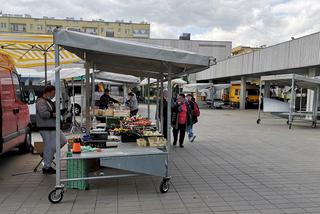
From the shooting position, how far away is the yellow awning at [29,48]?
8133 mm

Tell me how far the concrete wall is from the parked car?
1583 centimetres

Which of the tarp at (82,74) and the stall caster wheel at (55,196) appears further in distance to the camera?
the tarp at (82,74)

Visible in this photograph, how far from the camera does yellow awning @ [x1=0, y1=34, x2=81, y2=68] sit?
8133mm

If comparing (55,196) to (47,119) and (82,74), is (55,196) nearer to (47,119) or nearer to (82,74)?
(47,119)

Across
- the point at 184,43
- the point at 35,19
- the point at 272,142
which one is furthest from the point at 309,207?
the point at 35,19

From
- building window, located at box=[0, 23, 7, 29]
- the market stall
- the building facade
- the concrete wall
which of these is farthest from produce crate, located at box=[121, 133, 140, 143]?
building window, located at box=[0, 23, 7, 29]

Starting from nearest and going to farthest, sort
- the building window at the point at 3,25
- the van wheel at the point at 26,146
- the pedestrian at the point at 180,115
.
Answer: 1. the van wheel at the point at 26,146
2. the pedestrian at the point at 180,115
3. the building window at the point at 3,25

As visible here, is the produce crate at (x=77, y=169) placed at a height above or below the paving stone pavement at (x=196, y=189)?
above

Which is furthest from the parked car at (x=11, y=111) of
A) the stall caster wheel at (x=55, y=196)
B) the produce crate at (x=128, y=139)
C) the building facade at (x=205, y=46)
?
the building facade at (x=205, y=46)

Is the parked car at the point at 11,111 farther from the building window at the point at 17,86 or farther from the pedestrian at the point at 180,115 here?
the pedestrian at the point at 180,115

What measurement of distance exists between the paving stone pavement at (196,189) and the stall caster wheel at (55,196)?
0.08m

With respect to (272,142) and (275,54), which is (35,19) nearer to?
(275,54)

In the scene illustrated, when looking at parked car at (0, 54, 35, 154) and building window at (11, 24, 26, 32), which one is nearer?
parked car at (0, 54, 35, 154)

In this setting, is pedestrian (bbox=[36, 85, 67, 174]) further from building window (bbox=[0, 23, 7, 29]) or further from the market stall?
building window (bbox=[0, 23, 7, 29])
